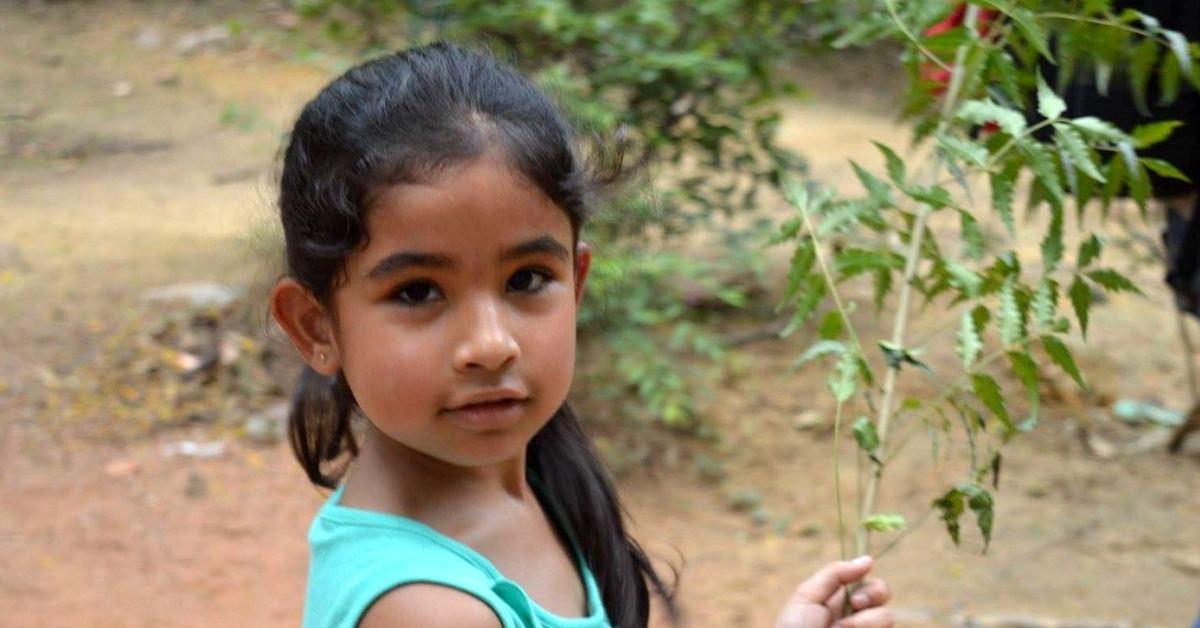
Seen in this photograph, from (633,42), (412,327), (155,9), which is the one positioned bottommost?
(155,9)

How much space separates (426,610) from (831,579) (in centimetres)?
53

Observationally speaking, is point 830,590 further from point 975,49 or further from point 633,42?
point 633,42

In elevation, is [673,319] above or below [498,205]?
below

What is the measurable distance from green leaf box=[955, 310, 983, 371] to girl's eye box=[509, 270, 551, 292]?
0.55 meters

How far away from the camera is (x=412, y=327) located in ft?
4.66

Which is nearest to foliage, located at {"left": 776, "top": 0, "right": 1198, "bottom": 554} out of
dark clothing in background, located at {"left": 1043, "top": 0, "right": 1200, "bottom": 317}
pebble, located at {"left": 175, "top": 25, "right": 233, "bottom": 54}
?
dark clothing in background, located at {"left": 1043, "top": 0, "right": 1200, "bottom": 317}

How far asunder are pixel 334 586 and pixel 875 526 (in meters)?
0.65

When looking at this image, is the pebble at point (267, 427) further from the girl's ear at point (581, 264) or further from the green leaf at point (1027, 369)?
the green leaf at point (1027, 369)

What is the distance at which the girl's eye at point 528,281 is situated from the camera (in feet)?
4.84

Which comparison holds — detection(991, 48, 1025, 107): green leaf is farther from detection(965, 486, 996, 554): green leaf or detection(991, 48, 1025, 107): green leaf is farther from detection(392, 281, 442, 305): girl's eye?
detection(392, 281, 442, 305): girl's eye

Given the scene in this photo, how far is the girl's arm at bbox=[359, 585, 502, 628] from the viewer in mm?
1381

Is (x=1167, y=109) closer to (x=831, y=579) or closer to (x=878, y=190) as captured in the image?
(x=878, y=190)

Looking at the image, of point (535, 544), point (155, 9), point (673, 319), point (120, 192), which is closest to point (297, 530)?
point (673, 319)

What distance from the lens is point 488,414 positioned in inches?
57.2
